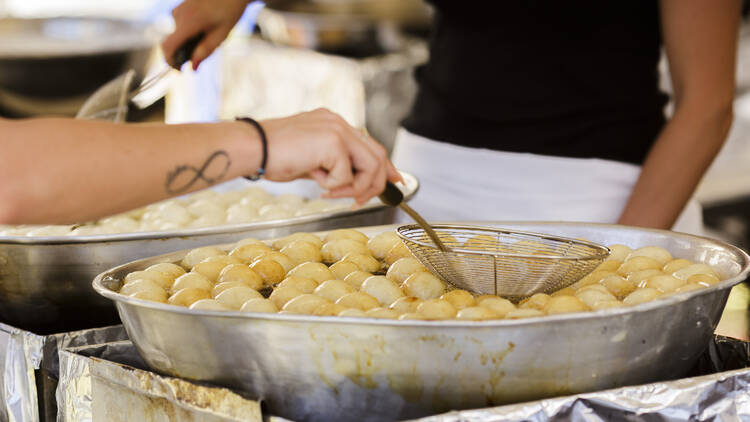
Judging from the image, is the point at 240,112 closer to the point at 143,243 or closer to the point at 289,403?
the point at 143,243

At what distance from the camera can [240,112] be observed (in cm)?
430

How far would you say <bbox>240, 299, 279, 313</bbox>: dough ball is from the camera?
2.95 feet

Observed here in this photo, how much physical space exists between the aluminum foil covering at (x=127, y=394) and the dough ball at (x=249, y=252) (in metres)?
0.20

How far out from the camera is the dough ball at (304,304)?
2.93 ft

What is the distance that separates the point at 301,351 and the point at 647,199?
966mm

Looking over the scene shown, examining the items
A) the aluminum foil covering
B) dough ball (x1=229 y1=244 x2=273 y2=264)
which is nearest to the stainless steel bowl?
the aluminum foil covering

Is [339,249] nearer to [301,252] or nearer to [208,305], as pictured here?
[301,252]

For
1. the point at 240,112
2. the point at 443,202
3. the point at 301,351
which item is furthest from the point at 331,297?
the point at 240,112

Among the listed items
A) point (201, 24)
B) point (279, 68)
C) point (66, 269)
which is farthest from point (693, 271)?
point (279, 68)

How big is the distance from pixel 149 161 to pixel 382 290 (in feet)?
1.06

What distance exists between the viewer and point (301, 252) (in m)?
1.15

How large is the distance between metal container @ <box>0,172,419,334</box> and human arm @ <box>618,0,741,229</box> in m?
0.82

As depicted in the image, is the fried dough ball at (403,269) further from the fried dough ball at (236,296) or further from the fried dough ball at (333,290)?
the fried dough ball at (236,296)

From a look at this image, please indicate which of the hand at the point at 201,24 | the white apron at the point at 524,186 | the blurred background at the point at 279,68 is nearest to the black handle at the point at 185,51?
the hand at the point at 201,24
